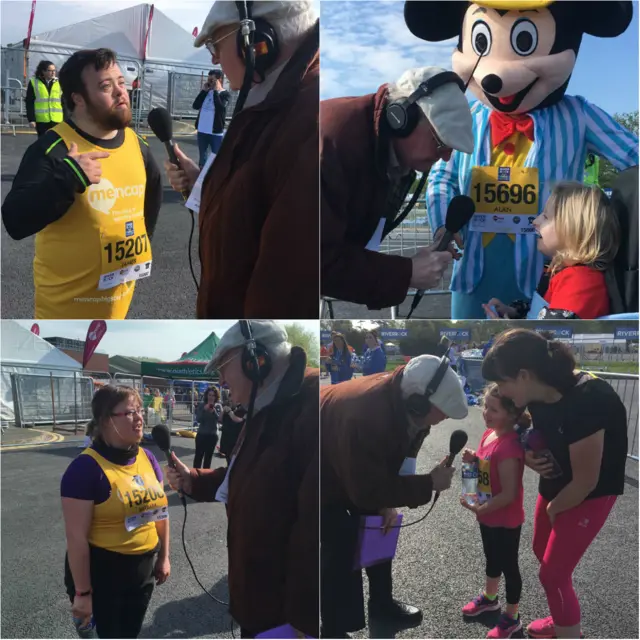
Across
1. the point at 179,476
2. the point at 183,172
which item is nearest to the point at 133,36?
the point at 183,172

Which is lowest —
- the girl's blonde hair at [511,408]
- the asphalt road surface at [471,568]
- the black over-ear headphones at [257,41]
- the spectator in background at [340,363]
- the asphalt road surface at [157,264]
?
the asphalt road surface at [471,568]

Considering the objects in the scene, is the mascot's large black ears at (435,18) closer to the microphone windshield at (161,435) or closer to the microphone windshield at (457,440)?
the microphone windshield at (457,440)

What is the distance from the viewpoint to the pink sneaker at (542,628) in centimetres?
258

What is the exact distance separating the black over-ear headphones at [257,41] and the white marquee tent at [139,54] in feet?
0.64

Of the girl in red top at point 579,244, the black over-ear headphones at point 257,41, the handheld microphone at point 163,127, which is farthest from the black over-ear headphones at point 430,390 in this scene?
the black over-ear headphones at point 257,41

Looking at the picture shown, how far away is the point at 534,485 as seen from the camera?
101 inches

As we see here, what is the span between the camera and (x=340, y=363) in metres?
2.60

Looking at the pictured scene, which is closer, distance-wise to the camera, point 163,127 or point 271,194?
point 271,194

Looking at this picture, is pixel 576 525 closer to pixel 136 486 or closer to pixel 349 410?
pixel 349 410

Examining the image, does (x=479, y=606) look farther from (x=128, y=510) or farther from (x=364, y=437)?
(x=128, y=510)

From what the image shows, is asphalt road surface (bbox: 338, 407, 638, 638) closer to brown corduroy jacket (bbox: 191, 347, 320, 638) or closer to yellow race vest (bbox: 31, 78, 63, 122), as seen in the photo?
brown corduroy jacket (bbox: 191, 347, 320, 638)

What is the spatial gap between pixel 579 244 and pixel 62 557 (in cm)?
204

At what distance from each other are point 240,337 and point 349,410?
451 mm

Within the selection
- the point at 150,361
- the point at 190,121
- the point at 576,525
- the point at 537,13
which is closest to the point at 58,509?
the point at 150,361
